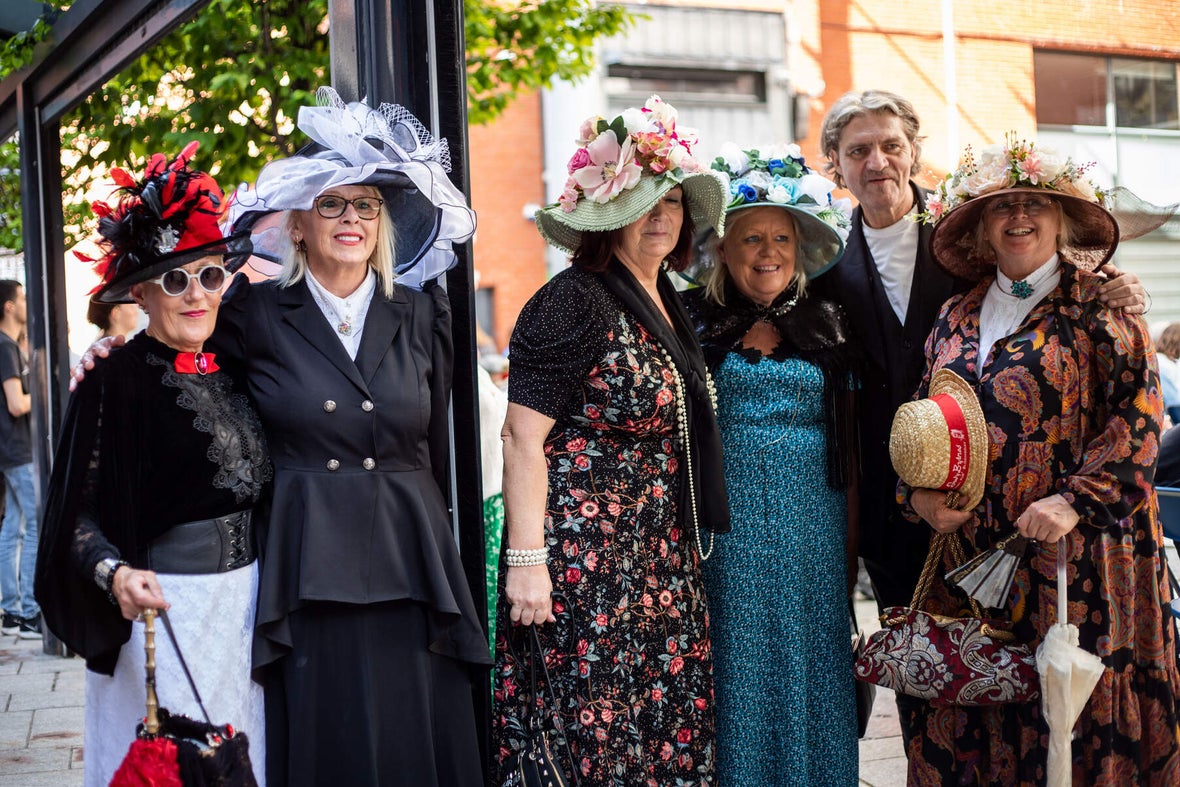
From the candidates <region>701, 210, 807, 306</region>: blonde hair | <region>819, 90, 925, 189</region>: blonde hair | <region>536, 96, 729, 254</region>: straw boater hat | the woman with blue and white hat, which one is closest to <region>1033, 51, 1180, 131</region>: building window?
<region>819, 90, 925, 189</region>: blonde hair

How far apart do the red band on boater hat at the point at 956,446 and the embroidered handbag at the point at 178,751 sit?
1848 millimetres

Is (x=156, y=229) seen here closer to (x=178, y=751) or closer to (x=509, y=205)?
(x=178, y=751)

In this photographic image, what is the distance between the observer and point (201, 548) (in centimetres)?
258

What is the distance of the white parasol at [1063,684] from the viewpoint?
2.92m

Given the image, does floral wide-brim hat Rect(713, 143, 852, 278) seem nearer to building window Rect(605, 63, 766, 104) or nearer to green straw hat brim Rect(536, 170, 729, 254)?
green straw hat brim Rect(536, 170, 729, 254)

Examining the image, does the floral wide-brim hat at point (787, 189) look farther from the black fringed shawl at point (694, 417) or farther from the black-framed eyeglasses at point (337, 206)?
the black-framed eyeglasses at point (337, 206)

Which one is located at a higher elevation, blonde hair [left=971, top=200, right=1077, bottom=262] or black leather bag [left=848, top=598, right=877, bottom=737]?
blonde hair [left=971, top=200, right=1077, bottom=262]

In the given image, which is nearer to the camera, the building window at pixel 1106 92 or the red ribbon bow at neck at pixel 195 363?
the red ribbon bow at neck at pixel 195 363

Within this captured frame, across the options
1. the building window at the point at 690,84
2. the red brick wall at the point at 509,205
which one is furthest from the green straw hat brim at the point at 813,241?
the red brick wall at the point at 509,205

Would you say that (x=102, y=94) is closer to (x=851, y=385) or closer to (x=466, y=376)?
(x=466, y=376)

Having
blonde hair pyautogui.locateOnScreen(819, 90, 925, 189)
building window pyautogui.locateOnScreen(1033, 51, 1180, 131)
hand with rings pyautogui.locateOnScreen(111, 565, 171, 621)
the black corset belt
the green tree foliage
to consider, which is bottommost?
hand with rings pyautogui.locateOnScreen(111, 565, 171, 621)

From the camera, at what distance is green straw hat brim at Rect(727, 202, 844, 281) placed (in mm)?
3472

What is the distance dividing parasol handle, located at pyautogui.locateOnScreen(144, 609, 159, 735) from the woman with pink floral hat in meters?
0.87

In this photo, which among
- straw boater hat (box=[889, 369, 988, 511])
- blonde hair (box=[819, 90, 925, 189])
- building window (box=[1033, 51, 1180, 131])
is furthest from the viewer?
building window (box=[1033, 51, 1180, 131])
